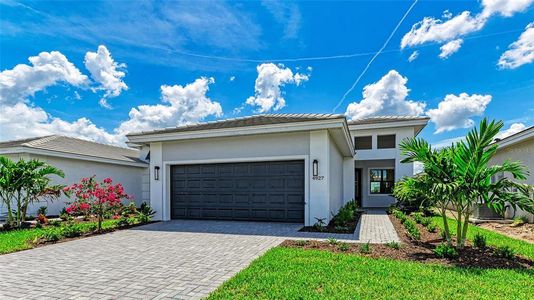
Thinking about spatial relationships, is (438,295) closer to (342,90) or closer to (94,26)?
(94,26)

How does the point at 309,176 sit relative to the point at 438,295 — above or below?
above

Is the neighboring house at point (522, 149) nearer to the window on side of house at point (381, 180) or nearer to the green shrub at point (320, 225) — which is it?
the green shrub at point (320, 225)

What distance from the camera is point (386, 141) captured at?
18.0 metres

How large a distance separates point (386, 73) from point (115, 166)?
16413 mm

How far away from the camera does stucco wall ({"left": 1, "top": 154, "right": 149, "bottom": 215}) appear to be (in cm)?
1369

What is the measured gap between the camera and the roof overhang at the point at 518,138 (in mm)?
9852

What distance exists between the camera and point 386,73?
15570 mm

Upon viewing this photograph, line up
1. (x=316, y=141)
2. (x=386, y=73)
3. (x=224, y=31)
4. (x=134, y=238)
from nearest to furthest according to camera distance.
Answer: (x=134, y=238) < (x=316, y=141) < (x=224, y=31) < (x=386, y=73)

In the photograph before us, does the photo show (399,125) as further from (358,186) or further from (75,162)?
(75,162)

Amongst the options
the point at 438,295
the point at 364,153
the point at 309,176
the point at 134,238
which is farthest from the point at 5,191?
the point at 364,153

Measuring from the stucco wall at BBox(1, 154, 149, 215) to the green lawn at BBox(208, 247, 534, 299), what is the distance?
13.2 meters

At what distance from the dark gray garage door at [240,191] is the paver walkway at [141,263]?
53.1 inches

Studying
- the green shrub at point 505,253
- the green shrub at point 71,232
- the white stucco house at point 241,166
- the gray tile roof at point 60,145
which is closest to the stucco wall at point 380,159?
the white stucco house at point 241,166

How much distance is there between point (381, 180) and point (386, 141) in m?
3.34
